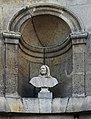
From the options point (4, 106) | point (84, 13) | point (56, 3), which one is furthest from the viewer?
point (56, 3)

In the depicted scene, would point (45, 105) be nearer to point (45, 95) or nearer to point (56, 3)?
point (45, 95)

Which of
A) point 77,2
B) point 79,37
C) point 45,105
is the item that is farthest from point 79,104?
point 77,2

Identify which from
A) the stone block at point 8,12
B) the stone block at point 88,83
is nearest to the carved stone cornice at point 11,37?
the stone block at point 8,12

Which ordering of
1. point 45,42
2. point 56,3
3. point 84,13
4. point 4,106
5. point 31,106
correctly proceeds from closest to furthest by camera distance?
point 4,106
point 31,106
point 84,13
point 56,3
point 45,42

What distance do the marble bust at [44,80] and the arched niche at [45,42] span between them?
35cm

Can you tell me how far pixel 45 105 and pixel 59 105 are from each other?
9.8 inches

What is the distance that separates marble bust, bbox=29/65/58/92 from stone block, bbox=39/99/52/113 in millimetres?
235

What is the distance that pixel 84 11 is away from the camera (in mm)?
11539

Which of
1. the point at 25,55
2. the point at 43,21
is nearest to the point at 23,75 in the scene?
the point at 25,55

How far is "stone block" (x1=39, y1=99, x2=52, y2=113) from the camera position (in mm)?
10867

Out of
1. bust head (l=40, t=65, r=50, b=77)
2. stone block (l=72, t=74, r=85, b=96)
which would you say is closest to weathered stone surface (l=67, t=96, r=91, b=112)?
stone block (l=72, t=74, r=85, b=96)

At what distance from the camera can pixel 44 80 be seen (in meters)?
11.1

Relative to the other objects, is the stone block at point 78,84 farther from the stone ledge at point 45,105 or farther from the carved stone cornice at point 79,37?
the carved stone cornice at point 79,37

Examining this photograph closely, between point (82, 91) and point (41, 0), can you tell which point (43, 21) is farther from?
point (82, 91)
